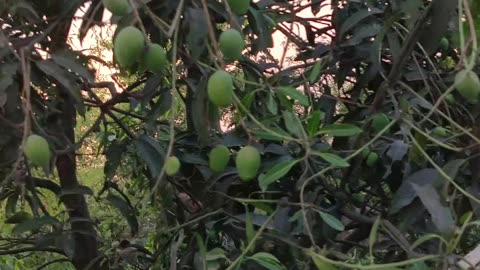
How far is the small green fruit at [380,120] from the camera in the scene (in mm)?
1017

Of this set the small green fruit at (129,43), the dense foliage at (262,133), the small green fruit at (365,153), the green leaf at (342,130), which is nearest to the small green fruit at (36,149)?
the dense foliage at (262,133)

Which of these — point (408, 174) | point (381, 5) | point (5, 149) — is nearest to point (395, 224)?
point (408, 174)

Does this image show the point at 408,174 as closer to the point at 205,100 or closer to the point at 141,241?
the point at 205,100

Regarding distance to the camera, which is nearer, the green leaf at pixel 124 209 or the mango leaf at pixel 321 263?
the mango leaf at pixel 321 263

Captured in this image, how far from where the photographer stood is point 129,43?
0.75 m

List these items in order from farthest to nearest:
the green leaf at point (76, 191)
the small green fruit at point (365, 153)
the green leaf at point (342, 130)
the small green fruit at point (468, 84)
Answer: the green leaf at point (76, 191), the small green fruit at point (365, 153), the green leaf at point (342, 130), the small green fruit at point (468, 84)

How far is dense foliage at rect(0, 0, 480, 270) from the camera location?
0.82 metres

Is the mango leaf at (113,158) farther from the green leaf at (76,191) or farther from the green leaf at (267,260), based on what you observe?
the green leaf at (267,260)

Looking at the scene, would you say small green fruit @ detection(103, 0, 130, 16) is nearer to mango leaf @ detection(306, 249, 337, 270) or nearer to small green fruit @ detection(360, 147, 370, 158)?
mango leaf @ detection(306, 249, 337, 270)

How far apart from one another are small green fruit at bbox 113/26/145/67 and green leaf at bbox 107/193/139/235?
1.83 feet

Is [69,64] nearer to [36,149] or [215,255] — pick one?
[36,149]

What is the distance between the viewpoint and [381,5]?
4.14 feet

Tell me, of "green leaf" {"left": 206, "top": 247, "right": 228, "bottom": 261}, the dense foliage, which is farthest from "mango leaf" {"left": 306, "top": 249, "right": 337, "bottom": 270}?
"green leaf" {"left": 206, "top": 247, "right": 228, "bottom": 261}

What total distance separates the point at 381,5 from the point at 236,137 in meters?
0.33
